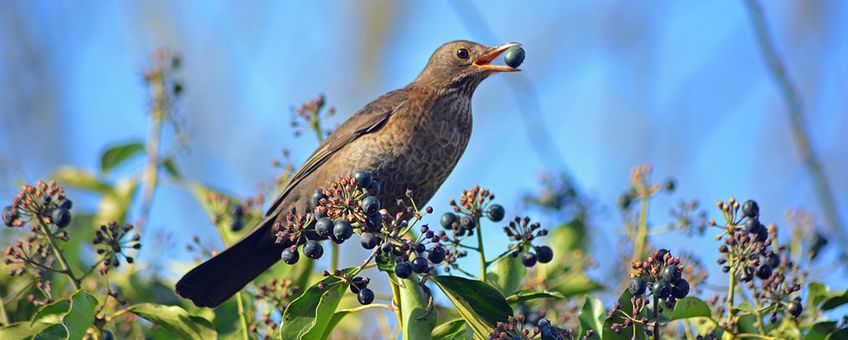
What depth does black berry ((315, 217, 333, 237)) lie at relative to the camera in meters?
2.56

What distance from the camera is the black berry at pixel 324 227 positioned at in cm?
256

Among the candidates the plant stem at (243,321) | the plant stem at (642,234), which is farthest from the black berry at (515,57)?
the plant stem at (243,321)

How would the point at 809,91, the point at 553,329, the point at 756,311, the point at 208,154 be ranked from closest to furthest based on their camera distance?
the point at 553,329 → the point at 756,311 → the point at 809,91 → the point at 208,154

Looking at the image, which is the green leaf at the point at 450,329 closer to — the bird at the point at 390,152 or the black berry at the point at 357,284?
the black berry at the point at 357,284

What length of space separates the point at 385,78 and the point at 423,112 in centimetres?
818

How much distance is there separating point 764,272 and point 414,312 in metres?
0.88

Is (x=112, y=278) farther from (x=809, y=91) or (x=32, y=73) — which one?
(x=32, y=73)

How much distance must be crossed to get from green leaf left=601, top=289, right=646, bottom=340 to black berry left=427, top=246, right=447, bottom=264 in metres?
0.42

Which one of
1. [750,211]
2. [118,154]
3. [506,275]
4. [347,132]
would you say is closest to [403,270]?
[506,275]

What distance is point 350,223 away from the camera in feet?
8.29

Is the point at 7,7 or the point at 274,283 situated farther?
the point at 7,7

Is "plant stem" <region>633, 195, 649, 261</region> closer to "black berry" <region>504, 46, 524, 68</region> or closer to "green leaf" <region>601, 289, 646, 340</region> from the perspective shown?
"black berry" <region>504, 46, 524, 68</region>

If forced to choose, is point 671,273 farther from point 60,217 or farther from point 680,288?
point 60,217

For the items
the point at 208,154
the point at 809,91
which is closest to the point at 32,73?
the point at 208,154
